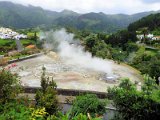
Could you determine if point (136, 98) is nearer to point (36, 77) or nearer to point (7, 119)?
point (7, 119)

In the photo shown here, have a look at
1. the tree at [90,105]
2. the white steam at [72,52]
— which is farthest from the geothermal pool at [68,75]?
the tree at [90,105]

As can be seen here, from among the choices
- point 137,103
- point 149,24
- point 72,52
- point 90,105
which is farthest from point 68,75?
point 149,24

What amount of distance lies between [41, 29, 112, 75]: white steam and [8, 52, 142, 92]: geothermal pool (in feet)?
4.27

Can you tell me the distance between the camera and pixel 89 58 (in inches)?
1943

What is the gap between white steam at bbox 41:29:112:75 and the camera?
43469mm

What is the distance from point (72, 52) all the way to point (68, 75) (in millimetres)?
16510

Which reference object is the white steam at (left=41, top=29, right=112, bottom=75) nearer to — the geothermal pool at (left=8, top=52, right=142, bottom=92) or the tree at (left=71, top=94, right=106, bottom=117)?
the geothermal pool at (left=8, top=52, right=142, bottom=92)

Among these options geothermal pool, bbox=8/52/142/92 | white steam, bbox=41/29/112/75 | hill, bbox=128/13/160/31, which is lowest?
geothermal pool, bbox=8/52/142/92

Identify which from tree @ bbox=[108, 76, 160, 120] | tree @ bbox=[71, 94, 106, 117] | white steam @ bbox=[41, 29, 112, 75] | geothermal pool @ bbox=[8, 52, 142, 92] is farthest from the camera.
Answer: white steam @ bbox=[41, 29, 112, 75]

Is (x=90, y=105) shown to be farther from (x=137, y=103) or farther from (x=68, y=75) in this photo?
(x=68, y=75)

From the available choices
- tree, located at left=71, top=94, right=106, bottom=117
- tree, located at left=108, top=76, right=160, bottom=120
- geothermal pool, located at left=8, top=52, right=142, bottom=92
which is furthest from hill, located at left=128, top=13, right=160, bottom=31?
tree, located at left=71, top=94, right=106, bottom=117

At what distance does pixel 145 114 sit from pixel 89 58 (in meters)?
28.9

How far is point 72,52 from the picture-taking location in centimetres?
5375

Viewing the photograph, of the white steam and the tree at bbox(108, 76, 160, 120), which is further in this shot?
the white steam
